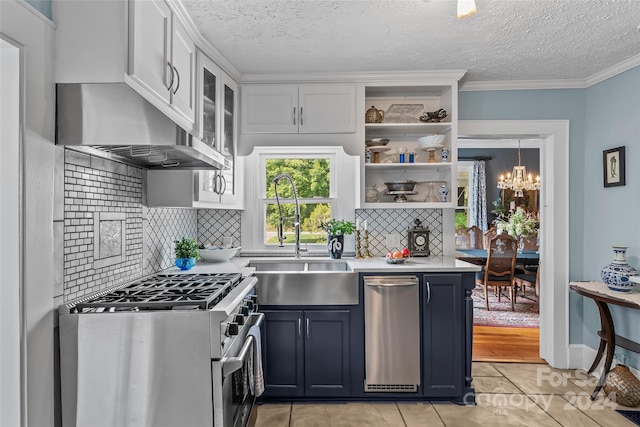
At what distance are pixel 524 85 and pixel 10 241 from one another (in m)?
3.74

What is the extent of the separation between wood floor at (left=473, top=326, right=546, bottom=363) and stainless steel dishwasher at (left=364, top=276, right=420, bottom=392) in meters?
1.21

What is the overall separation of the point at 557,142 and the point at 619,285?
1.30 meters

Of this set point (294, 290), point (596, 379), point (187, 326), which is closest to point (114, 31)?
point (187, 326)

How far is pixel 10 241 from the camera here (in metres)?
1.38

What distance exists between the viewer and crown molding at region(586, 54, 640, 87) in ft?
9.60

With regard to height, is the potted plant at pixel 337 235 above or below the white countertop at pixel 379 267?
above

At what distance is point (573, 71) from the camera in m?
3.20

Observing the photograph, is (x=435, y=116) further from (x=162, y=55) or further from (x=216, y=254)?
(x=162, y=55)

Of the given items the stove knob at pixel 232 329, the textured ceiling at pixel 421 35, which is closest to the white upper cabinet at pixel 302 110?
the textured ceiling at pixel 421 35

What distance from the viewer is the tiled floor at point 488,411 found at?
257cm

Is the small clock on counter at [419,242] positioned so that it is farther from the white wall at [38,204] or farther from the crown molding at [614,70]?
the white wall at [38,204]

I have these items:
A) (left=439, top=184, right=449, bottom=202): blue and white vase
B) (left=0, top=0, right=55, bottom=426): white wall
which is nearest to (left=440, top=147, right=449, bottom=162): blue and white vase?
(left=439, top=184, right=449, bottom=202): blue and white vase

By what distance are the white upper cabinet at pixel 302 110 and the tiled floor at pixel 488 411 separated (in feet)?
6.85

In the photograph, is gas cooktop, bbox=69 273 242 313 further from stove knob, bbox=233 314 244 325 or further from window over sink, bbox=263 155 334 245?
window over sink, bbox=263 155 334 245
